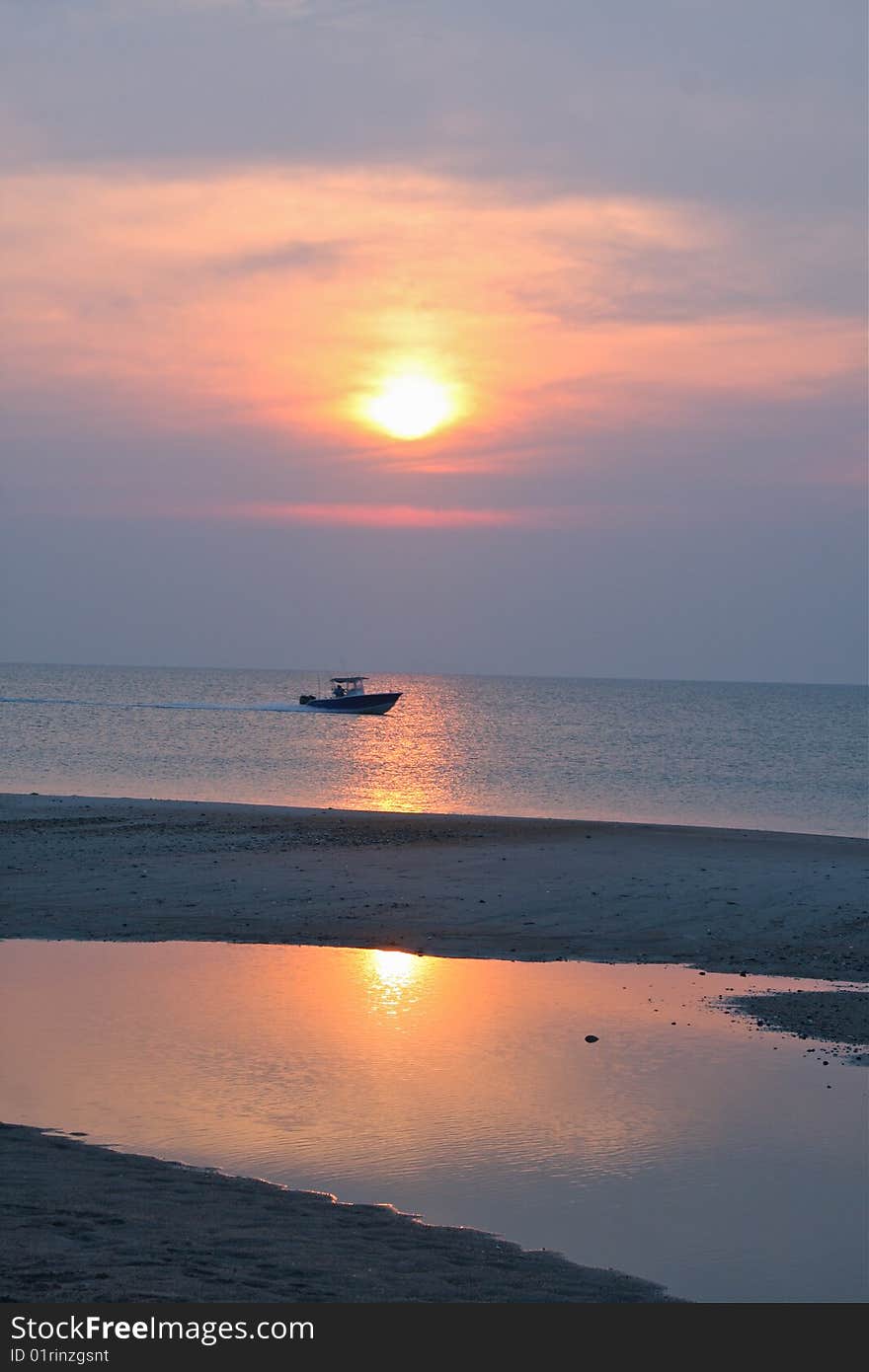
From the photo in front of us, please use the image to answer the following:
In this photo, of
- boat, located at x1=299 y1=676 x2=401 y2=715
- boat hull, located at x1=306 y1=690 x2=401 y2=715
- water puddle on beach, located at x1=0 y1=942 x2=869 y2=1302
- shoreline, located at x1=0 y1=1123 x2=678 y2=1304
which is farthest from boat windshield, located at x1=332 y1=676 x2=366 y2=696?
shoreline, located at x1=0 y1=1123 x2=678 y2=1304

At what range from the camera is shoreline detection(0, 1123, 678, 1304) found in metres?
8.16

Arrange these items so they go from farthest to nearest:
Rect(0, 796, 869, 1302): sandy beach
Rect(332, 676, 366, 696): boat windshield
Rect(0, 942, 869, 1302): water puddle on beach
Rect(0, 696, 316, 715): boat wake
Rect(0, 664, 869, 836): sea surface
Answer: Rect(0, 696, 316, 715): boat wake → Rect(332, 676, 366, 696): boat windshield → Rect(0, 664, 869, 836): sea surface → Rect(0, 942, 869, 1302): water puddle on beach → Rect(0, 796, 869, 1302): sandy beach

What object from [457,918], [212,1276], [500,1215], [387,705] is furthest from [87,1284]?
[387,705]

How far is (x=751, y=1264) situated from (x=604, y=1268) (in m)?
1.01

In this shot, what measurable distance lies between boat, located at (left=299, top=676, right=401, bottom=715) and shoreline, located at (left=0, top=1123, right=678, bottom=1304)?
384ft

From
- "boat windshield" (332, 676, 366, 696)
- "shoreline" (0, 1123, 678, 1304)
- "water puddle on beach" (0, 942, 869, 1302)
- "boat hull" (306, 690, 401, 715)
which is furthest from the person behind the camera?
"boat hull" (306, 690, 401, 715)

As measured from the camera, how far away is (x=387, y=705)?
474 feet

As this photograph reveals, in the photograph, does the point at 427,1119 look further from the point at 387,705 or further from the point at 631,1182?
the point at 387,705

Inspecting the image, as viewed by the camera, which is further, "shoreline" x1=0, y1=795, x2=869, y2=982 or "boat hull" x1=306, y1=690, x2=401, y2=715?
"boat hull" x1=306, y1=690, x2=401, y2=715

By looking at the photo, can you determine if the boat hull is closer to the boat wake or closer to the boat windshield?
the boat windshield

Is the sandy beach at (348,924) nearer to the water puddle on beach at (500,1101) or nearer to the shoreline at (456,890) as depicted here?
the shoreline at (456,890)

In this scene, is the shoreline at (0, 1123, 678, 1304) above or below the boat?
below

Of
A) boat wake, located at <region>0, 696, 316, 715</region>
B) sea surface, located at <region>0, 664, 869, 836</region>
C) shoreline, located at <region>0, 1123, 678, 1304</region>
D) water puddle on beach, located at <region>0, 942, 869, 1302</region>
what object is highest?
boat wake, located at <region>0, 696, 316, 715</region>

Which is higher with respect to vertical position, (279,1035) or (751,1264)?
(279,1035)
